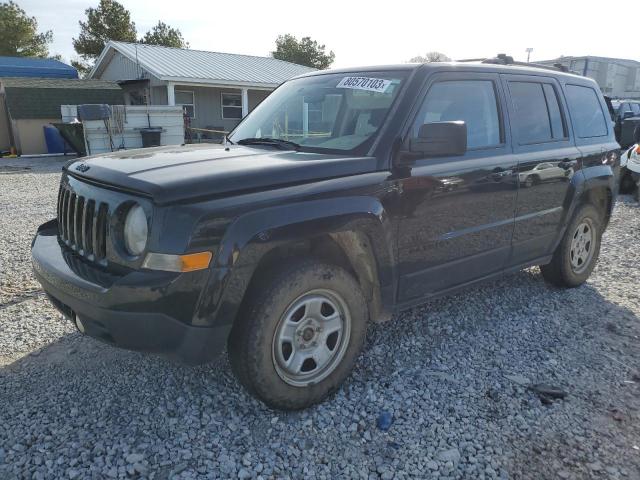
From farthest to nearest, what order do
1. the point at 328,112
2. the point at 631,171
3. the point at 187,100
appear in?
the point at 187,100
the point at 631,171
the point at 328,112

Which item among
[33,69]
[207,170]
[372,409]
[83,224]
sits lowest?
[372,409]

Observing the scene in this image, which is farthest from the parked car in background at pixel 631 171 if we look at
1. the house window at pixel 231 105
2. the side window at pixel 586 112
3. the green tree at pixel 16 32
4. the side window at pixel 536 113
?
the green tree at pixel 16 32

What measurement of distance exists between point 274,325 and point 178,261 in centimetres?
64

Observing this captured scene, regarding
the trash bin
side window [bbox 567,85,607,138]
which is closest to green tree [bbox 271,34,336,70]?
the trash bin

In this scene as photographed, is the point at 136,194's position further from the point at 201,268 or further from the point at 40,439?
the point at 40,439

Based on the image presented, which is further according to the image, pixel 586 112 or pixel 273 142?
pixel 586 112

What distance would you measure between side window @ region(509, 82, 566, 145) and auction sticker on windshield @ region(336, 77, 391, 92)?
119 cm

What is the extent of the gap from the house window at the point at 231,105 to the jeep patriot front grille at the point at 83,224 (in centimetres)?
2078

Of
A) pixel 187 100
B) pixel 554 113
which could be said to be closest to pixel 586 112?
pixel 554 113

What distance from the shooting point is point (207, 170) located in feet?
8.71

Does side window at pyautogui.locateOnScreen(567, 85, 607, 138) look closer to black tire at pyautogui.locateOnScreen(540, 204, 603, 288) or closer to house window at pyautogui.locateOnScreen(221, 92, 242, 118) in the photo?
black tire at pyautogui.locateOnScreen(540, 204, 603, 288)

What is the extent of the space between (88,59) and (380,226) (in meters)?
42.7

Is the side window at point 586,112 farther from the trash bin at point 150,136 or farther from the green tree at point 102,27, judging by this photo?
the green tree at point 102,27

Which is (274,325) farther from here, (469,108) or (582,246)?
(582,246)
